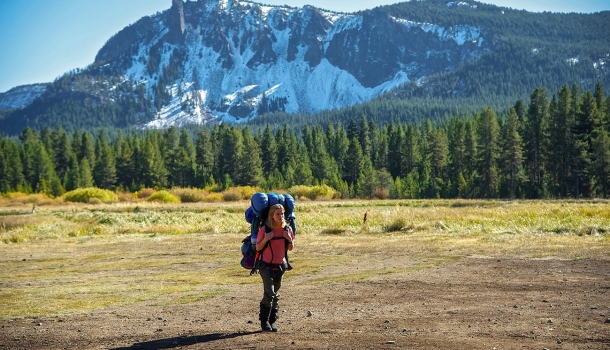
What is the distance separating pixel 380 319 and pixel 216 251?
1656 cm

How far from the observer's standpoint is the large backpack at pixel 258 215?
38.8 feet

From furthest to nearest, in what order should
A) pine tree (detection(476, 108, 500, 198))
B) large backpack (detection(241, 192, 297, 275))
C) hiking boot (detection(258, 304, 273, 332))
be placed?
pine tree (detection(476, 108, 500, 198))
hiking boot (detection(258, 304, 273, 332))
large backpack (detection(241, 192, 297, 275))

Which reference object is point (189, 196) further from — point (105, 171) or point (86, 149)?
point (86, 149)

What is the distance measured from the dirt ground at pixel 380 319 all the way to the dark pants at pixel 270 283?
0.58 metres

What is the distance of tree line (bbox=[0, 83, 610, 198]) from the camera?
84.2 m

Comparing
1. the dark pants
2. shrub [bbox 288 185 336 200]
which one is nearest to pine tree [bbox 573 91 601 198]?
shrub [bbox 288 185 336 200]

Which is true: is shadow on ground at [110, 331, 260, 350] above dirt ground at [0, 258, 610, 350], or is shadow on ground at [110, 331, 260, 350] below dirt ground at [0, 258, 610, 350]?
above

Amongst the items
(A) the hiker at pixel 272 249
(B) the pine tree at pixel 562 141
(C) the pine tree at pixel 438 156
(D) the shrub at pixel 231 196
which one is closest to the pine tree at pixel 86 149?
(D) the shrub at pixel 231 196

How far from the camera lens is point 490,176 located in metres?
93.3

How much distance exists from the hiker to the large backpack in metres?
0.12

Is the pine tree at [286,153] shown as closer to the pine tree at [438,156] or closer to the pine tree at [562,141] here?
the pine tree at [438,156]

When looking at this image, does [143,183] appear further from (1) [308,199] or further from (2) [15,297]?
(2) [15,297]

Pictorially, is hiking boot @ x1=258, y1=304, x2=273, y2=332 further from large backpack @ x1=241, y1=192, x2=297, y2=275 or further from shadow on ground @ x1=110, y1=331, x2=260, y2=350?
large backpack @ x1=241, y1=192, x2=297, y2=275

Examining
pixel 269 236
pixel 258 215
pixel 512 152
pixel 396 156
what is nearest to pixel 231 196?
pixel 396 156
